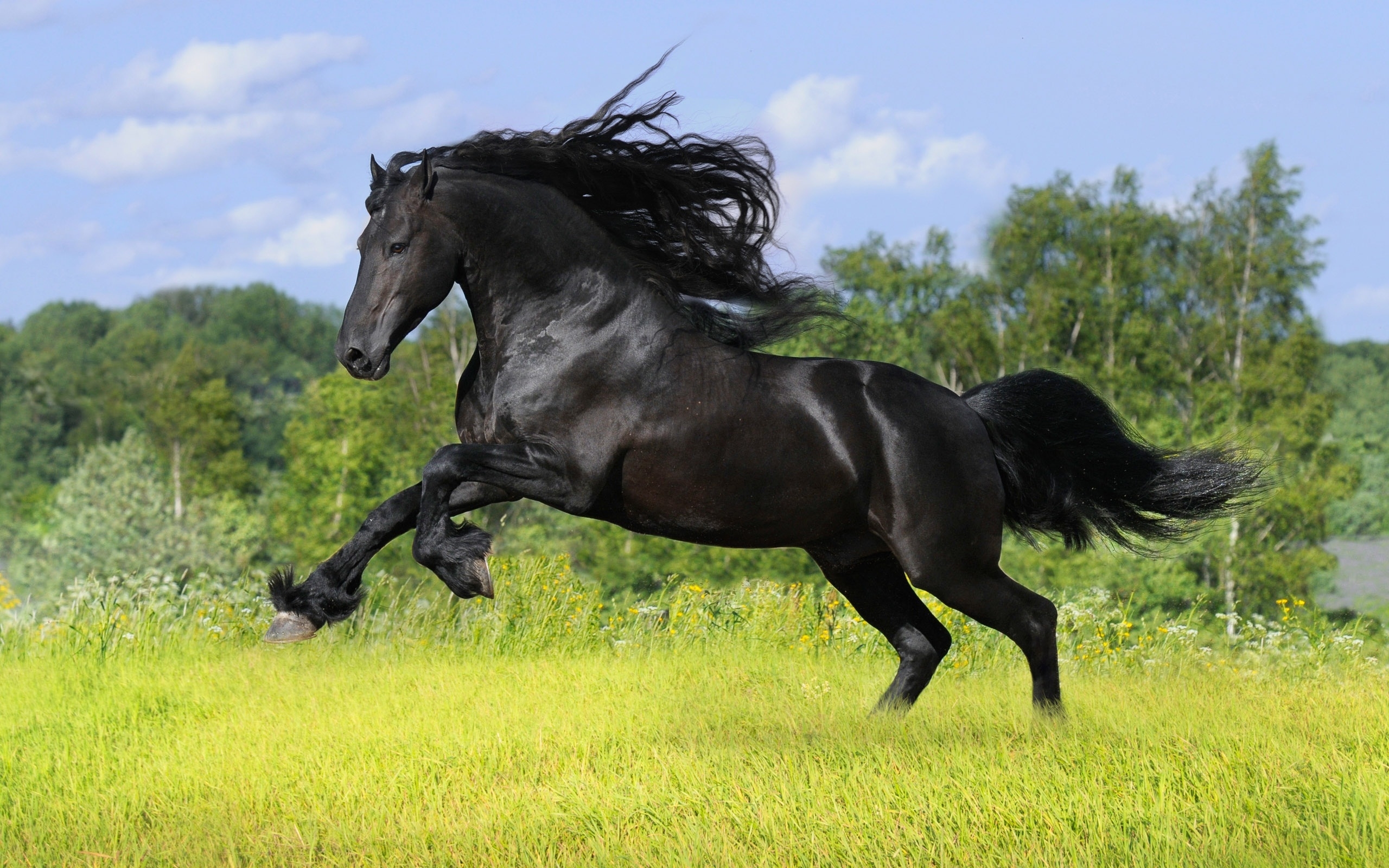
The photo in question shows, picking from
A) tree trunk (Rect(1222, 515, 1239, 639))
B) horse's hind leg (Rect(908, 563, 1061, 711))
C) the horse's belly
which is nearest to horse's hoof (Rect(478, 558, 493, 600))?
the horse's belly

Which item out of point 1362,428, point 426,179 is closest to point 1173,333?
point 1362,428

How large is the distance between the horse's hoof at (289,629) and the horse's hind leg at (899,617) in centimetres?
241

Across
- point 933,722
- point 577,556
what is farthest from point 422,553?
point 577,556

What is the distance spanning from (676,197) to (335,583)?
2.13m

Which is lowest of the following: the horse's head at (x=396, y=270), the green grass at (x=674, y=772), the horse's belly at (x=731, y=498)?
the green grass at (x=674, y=772)

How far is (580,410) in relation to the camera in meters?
5.00

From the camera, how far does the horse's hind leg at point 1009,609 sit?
18.1 ft

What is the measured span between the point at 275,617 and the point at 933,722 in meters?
2.83

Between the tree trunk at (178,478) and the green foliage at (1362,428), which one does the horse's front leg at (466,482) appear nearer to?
the green foliage at (1362,428)

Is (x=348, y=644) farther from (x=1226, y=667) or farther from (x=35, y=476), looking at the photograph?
(x=35, y=476)

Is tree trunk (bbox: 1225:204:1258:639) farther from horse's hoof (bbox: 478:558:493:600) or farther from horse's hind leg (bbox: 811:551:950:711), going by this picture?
horse's hoof (bbox: 478:558:493:600)

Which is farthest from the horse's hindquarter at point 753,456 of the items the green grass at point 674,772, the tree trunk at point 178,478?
the tree trunk at point 178,478

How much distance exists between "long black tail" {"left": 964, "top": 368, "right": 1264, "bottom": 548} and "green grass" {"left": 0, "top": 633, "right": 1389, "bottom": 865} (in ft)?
2.93

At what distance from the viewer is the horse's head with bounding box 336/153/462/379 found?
482 centimetres
